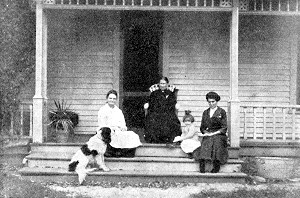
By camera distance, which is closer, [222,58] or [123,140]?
[123,140]

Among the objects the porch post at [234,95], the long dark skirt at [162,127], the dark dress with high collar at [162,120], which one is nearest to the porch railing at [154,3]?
the porch post at [234,95]

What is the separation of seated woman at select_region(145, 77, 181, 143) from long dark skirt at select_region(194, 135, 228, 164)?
934mm

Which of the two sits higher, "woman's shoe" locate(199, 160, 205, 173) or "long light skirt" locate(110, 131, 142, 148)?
"long light skirt" locate(110, 131, 142, 148)

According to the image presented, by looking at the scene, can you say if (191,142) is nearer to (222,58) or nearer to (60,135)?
(60,135)

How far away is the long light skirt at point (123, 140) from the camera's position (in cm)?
964

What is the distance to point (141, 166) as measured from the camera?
9586 millimetres

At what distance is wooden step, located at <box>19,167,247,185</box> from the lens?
9.09m

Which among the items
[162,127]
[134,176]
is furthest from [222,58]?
[134,176]

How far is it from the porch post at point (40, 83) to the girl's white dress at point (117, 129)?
1.22 metres

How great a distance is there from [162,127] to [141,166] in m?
1.06

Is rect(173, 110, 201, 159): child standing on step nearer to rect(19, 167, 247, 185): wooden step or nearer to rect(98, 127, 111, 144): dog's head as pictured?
rect(19, 167, 247, 185): wooden step

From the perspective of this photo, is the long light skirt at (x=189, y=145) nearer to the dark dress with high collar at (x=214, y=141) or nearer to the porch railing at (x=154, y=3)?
the dark dress with high collar at (x=214, y=141)

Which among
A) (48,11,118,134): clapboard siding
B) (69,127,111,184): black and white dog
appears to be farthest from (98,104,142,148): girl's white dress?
(48,11,118,134): clapboard siding

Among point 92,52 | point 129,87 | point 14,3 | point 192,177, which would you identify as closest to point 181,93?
point 129,87
